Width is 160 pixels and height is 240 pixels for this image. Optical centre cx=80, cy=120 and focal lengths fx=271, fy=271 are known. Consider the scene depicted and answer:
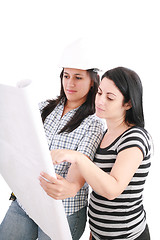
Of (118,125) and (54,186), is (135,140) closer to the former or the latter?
(118,125)

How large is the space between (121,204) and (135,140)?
325 mm

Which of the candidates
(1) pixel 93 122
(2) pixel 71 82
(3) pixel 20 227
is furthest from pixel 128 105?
(3) pixel 20 227

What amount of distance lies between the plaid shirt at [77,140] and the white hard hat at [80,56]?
0.90ft

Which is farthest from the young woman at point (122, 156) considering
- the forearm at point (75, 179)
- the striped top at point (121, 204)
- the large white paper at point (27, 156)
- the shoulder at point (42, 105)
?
the shoulder at point (42, 105)

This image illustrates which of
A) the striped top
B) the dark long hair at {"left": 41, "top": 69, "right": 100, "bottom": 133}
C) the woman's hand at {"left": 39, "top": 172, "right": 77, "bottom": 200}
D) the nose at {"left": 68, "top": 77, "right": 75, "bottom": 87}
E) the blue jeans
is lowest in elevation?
the blue jeans

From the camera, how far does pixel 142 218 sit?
1.37 metres

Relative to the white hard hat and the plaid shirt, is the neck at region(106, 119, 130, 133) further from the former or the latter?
the white hard hat

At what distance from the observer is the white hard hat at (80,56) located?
138 cm

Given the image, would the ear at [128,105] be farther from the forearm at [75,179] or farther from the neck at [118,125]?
the forearm at [75,179]

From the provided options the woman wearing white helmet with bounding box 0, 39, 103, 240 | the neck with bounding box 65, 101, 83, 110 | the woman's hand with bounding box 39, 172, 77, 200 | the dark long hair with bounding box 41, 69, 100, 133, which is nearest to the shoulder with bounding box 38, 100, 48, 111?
the woman wearing white helmet with bounding box 0, 39, 103, 240

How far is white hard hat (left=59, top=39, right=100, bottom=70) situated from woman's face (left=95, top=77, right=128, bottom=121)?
0.19 metres

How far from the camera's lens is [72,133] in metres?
1.42

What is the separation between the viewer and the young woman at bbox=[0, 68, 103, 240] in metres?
1.37

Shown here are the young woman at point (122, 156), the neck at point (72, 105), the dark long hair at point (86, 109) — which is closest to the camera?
the young woman at point (122, 156)
